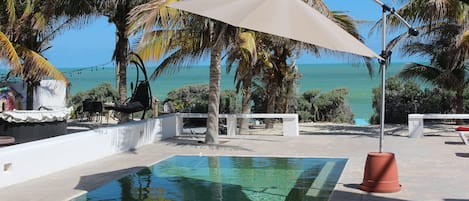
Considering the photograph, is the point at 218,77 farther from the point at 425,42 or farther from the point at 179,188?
the point at 425,42

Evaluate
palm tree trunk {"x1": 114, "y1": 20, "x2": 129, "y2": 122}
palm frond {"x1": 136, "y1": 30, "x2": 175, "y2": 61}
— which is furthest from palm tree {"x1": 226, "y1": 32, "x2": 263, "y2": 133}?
palm tree trunk {"x1": 114, "y1": 20, "x2": 129, "y2": 122}

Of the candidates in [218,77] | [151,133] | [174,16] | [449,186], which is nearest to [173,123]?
[151,133]

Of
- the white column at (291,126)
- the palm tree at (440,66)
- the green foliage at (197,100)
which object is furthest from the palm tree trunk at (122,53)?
the palm tree at (440,66)

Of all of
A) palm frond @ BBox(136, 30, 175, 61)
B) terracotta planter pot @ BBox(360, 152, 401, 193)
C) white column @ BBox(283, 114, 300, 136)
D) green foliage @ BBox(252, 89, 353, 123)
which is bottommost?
terracotta planter pot @ BBox(360, 152, 401, 193)

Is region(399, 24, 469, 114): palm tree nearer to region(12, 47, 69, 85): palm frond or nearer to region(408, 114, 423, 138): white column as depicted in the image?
region(408, 114, 423, 138): white column

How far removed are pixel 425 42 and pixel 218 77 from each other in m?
9.62

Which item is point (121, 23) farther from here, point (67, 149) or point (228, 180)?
point (228, 180)

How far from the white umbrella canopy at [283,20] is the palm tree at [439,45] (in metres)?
9.61

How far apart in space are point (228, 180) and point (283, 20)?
3.62 meters

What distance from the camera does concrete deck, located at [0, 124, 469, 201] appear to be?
27.2 feet

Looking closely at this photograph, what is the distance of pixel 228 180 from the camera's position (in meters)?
9.84

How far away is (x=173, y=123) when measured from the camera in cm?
1697

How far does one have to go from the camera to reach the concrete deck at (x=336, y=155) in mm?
8305

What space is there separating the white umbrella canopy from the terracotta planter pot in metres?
1.60
